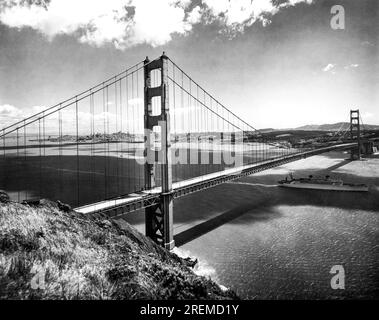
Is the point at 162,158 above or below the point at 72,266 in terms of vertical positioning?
above

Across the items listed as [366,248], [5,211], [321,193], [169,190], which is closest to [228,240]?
[169,190]

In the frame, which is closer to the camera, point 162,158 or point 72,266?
point 72,266

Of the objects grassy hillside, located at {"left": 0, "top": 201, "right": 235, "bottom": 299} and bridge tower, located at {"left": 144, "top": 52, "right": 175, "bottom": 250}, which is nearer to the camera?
grassy hillside, located at {"left": 0, "top": 201, "right": 235, "bottom": 299}

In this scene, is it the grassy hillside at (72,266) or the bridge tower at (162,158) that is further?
the bridge tower at (162,158)
